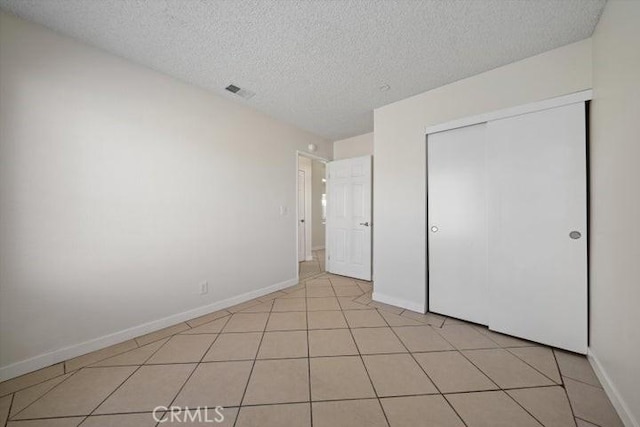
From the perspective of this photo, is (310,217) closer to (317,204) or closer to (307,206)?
(307,206)

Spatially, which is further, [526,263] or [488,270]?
[488,270]

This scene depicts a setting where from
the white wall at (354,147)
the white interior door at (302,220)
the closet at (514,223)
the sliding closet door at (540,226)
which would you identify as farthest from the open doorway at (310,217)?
the sliding closet door at (540,226)

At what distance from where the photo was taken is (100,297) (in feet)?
6.28

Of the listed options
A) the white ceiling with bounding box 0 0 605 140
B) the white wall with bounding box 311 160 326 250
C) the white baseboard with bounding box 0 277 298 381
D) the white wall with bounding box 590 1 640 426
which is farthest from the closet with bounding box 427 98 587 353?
the white wall with bounding box 311 160 326 250

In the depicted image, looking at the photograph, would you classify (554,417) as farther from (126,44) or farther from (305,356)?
(126,44)

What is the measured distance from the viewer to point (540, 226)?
1.93 meters

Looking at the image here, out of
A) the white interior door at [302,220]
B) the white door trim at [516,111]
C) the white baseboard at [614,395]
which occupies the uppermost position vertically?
the white door trim at [516,111]

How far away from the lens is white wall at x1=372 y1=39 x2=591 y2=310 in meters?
1.90

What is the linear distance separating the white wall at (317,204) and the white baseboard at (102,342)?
3.42 metres

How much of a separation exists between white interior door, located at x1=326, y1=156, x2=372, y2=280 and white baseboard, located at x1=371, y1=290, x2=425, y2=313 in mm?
774

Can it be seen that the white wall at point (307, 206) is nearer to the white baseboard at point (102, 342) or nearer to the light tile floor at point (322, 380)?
the white baseboard at point (102, 342)

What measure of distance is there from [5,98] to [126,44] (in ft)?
2.84

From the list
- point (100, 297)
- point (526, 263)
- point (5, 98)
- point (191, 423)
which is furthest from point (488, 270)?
point (5, 98)

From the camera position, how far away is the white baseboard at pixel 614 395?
1.19 m
